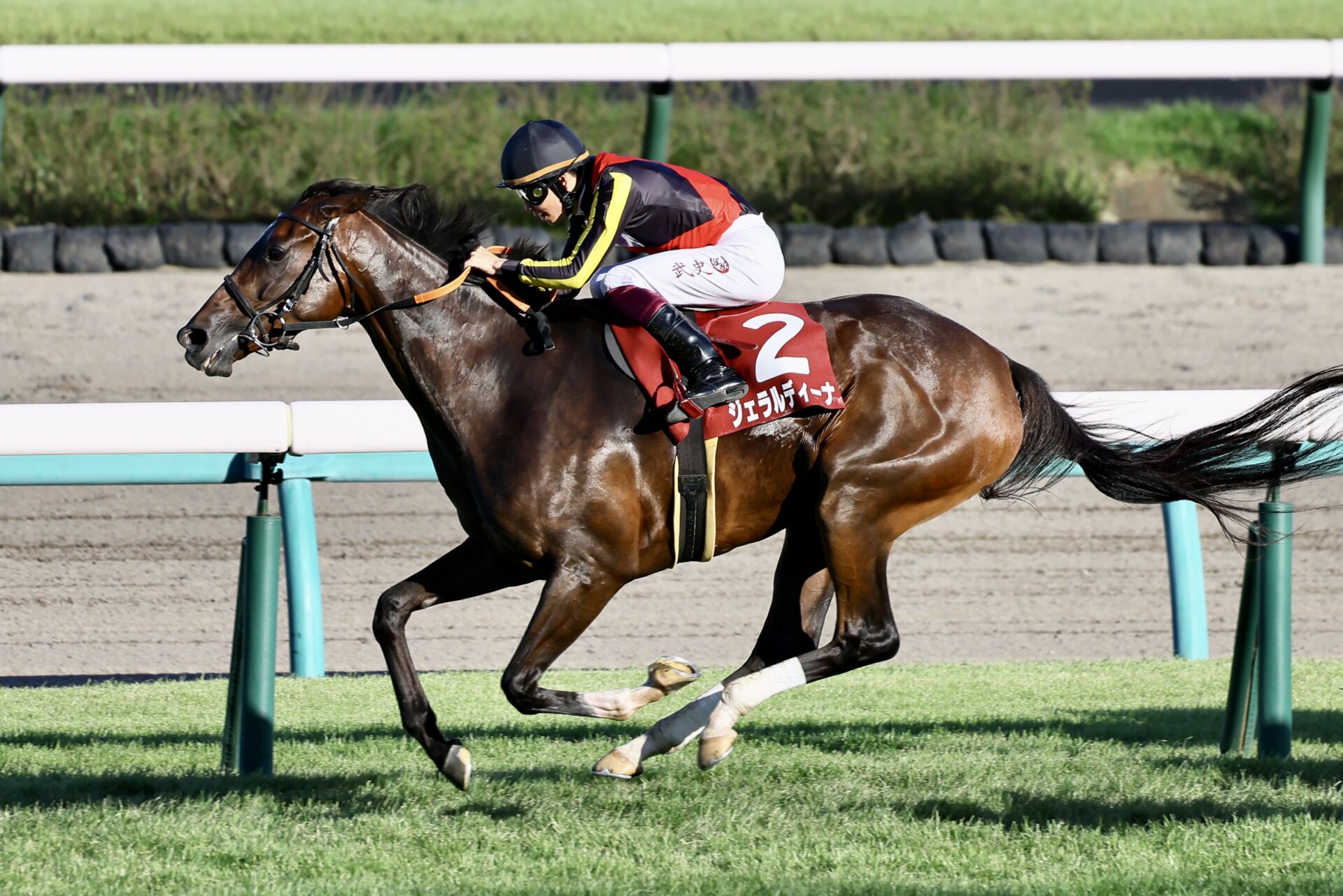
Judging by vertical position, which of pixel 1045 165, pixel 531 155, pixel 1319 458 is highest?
pixel 1045 165

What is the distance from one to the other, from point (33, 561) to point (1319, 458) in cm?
493

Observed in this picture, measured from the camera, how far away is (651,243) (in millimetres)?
4379

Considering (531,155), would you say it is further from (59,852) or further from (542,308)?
(59,852)

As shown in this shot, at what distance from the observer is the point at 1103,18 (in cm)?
1617

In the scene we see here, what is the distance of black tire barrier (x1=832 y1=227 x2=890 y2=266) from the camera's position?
10375 millimetres

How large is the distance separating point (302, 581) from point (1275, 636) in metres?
3.00

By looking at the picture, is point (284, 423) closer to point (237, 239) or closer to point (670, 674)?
point (670, 674)

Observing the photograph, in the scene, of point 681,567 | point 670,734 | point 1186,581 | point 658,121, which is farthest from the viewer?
point 658,121

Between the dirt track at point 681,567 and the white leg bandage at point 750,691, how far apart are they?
79.7 inches

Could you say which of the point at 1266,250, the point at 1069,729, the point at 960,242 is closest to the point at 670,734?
the point at 1069,729

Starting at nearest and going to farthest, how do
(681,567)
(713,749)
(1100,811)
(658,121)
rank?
(1100,811)
(713,749)
(681,567)
(658,121)

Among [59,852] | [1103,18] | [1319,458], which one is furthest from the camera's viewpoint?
[1103,18]

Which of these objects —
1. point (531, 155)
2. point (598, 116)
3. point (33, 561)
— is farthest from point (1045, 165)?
point (531, 155)

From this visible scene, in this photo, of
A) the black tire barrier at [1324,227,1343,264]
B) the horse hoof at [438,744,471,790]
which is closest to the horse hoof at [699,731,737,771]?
the horse hoof at [438,744,471,790]
